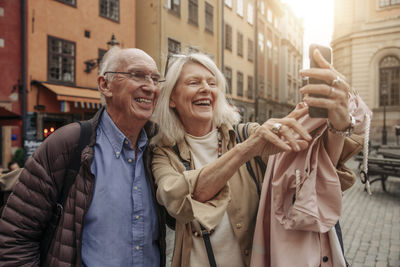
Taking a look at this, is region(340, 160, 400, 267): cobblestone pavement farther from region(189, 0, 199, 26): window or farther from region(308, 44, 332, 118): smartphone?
region(189, 0, 199, 26): window

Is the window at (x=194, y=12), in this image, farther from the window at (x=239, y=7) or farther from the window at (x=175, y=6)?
the window at (x=239, y=7)

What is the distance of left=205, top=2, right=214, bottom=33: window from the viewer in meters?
18.5

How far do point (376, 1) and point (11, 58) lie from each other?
23.9m

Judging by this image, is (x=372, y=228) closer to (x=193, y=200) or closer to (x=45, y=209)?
(x=193, y=200)

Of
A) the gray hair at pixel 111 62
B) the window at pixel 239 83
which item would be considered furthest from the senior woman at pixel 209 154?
the window at pixel 239 83

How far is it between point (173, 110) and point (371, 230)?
4688 mm

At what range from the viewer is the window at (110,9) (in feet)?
44.3

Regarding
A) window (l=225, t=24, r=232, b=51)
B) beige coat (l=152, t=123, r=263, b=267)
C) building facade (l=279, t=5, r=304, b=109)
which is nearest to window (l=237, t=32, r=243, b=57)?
window (l=225, t=24, r=232, b=51)

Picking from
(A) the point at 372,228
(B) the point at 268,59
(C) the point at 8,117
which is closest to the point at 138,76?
(A) the point at 372,228

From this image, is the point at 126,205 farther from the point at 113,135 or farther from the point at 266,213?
the point at 266,213

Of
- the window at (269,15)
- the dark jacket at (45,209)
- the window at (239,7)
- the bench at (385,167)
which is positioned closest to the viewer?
the dark jacket at (45,209)

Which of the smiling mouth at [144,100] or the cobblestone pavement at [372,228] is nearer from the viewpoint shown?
the smiling mouth at [144,100]

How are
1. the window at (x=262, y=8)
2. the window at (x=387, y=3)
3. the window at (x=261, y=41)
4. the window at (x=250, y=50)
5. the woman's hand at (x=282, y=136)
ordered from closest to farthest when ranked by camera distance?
the woman's hand at (x=282, y=136) < the window at (x=387, y=3) < the window at (x=250, y=50) < the window at (x=262, y=8) < the window at (x=261, y=41)

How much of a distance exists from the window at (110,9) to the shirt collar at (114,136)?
13.1 metres
